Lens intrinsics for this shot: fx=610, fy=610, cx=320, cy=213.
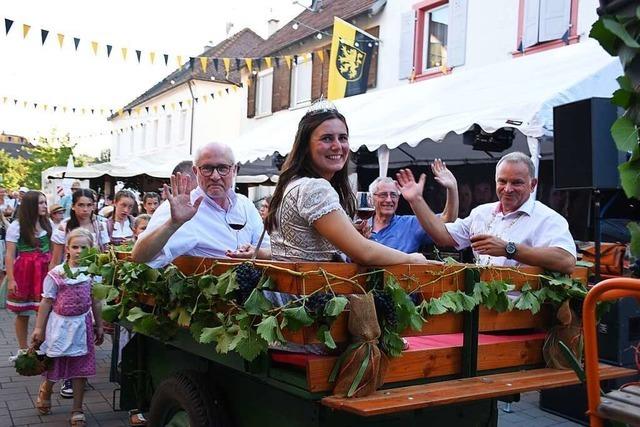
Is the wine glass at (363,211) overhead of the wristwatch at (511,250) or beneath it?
overhead

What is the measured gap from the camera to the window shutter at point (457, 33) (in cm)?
1180

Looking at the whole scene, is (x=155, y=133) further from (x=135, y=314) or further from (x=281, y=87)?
(x=135, y=314)

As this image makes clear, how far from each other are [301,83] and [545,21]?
8.66 meters

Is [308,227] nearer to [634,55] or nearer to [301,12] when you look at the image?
[634,55]

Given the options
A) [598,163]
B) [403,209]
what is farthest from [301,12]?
[598,163]

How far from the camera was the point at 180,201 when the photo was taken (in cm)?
276

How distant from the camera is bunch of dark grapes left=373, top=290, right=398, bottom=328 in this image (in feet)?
7.23

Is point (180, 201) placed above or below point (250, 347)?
above

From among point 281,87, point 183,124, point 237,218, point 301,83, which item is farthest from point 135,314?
point 183,124

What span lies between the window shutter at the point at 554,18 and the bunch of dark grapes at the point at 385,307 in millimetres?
9029

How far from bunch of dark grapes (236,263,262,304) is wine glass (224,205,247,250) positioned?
1070 mm

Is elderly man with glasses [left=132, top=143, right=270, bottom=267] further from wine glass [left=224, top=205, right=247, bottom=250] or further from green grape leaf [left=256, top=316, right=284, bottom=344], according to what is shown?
green grape leaf [left=256, top=316, right=284, bottom=344]

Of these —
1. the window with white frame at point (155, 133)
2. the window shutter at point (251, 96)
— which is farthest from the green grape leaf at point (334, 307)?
the window with white frame at point (155, 133)

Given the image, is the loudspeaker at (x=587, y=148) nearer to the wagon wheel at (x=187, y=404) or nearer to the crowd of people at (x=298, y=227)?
the crowd of people at (x=298, y=227)
